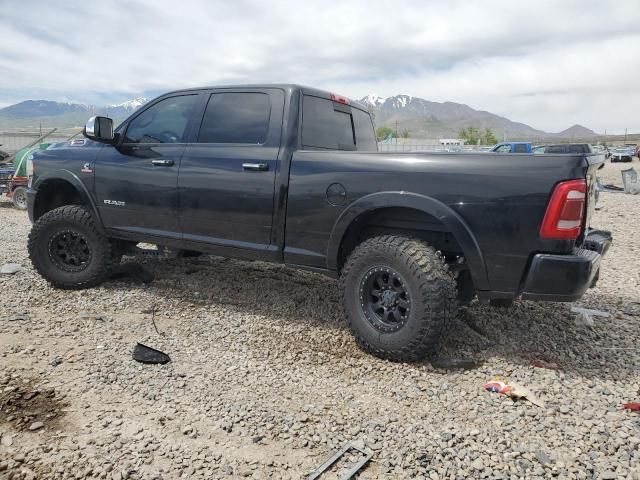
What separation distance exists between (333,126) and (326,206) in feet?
3.67

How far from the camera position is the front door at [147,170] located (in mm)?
4379

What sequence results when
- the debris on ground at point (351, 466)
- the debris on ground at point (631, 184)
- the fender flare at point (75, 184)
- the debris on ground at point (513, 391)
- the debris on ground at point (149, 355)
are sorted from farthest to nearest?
the debris on ground at point (631, 184)
the fender flare at point (75, 184)
the debris on ground at point (149, 355)
the debris on ground at point (513, 391)
the debris on ground at point (351, 466)

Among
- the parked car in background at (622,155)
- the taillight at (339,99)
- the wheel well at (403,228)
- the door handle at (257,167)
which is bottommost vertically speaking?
the wheel well at (403,228)

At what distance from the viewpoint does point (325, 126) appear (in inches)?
170

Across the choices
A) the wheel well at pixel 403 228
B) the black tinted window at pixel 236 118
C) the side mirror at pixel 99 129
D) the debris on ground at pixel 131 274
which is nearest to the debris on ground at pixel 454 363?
the wheel well at pixel 403 228

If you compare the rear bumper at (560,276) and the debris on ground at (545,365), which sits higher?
the rear bumper at (560,276)

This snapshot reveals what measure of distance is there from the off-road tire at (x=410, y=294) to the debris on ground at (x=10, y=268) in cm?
405

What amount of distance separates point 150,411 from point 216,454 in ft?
1.92

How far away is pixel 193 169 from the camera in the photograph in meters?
4.21

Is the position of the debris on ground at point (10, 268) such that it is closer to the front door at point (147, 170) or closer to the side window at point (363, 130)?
the front door at point (147, 170)

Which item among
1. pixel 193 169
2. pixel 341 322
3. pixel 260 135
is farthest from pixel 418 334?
pixel 193 169

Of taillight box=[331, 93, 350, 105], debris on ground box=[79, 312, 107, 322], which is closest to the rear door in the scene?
taillight box=[331, 93, 350, 105]

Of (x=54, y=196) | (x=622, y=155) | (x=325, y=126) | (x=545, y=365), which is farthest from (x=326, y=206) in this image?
(x=622, y=155)

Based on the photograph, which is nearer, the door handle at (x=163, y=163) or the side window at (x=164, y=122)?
the door handle at (x=163, y=163)
